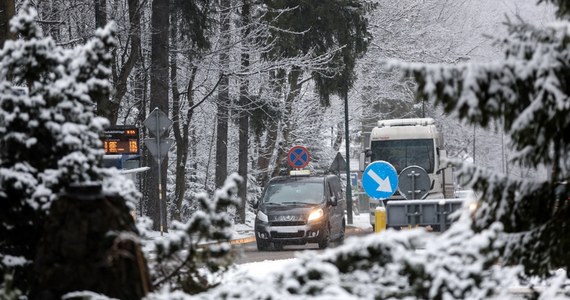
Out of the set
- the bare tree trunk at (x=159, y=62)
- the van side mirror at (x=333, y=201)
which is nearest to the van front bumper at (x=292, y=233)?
the van side mirror at (x=333, y=201)

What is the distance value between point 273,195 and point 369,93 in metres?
27.5

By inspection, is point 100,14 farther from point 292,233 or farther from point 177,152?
point 177,152

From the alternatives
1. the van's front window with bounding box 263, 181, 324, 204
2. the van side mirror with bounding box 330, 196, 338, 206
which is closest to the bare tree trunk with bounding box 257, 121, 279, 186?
the van's front window with bounding box 263, 181, 324, 204

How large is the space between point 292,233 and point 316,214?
25.3 inches

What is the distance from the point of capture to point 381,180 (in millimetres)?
18750

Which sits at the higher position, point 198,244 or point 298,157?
point 298,157

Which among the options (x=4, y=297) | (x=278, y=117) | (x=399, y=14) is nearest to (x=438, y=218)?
(x=4, y=297)

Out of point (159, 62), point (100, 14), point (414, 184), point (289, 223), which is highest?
point (100, 14)

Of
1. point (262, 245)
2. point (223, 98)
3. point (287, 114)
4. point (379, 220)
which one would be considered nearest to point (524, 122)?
point (379, 220)

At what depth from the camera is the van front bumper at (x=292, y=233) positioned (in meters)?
23.9

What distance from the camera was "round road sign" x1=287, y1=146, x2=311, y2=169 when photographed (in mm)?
31766

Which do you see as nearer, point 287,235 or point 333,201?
point 287,235

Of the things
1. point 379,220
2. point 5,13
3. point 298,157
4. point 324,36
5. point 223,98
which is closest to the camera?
point 5,13

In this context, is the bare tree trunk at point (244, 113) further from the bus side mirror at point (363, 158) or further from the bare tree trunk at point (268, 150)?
the bus side mirror at point (363, 158)
